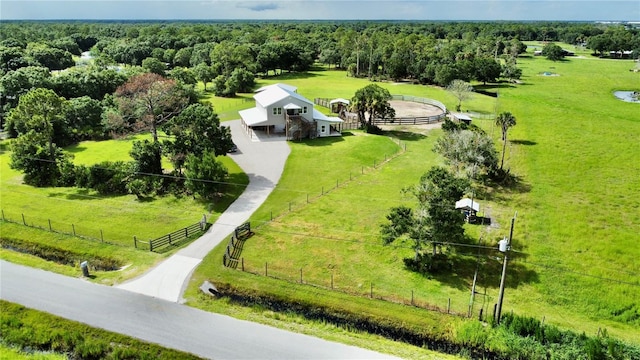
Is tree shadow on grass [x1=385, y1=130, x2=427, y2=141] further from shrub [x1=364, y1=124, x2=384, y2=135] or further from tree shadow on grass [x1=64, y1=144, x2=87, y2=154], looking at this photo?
tree shadow on grass [x1=64, y1=144, x2=87, y2=154]

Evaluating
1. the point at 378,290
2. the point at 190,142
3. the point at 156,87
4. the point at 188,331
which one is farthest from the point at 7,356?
the point at 156,87

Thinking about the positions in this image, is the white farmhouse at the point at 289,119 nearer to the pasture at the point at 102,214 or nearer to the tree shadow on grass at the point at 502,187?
the pasture at the point at 102,214

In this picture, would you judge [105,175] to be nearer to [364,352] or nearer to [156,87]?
[156,87]

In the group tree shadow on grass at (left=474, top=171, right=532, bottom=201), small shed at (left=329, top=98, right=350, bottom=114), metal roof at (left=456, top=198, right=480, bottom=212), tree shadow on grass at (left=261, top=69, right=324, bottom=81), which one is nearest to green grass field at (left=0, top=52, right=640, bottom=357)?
tree shadow on grass at (left=474, top=171, right=532, bottom=201)

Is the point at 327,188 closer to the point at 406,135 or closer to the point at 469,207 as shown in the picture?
the point at 469,207

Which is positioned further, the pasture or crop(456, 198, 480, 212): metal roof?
crop(456, 198, 480, 212): metal roof

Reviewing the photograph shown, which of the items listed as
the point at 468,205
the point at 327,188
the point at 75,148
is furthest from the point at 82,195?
the point at 468,205
